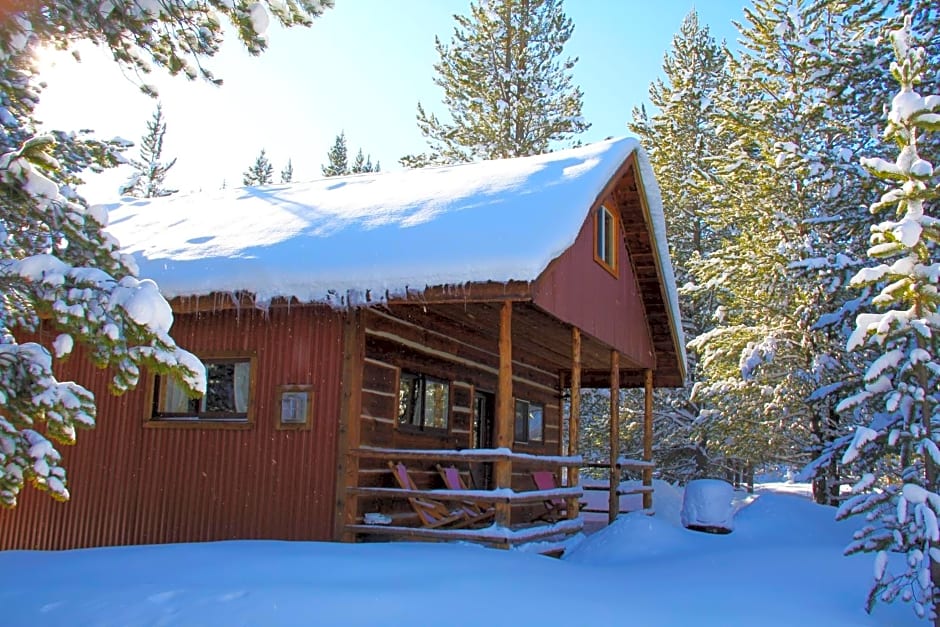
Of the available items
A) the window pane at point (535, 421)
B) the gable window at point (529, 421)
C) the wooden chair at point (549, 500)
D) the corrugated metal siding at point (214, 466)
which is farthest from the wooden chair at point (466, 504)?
the window pane at point (535, 421)

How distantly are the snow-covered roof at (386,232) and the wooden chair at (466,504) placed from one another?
10.7 feet

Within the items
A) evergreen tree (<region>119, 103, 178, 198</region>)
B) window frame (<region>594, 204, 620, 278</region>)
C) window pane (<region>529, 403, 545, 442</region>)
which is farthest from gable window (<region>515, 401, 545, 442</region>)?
evergreen tree (<region>119, 103, 178, 198</region>)

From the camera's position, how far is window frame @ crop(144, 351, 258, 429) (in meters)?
10.5

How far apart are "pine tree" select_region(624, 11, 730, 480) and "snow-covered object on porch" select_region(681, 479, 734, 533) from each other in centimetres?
994

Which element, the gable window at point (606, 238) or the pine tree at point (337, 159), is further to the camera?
the pine tree at point (337, 159)

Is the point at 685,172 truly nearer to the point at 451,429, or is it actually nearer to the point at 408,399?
the point at 451,429

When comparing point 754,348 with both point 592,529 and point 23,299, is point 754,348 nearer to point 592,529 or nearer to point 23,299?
point 592,529

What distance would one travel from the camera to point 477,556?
821 cm

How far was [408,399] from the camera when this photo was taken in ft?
40.4

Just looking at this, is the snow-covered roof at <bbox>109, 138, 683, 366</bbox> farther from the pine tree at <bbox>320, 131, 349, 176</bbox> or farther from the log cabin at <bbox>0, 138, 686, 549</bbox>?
the pine tree at <bbox>320, 131, 349, 176</bbox>

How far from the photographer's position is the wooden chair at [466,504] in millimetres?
10695

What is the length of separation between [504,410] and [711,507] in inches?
195

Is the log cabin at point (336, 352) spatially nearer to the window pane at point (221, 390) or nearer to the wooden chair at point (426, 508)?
the window pane at point (221, 390)

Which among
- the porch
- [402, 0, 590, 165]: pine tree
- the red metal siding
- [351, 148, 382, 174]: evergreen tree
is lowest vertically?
the porch
